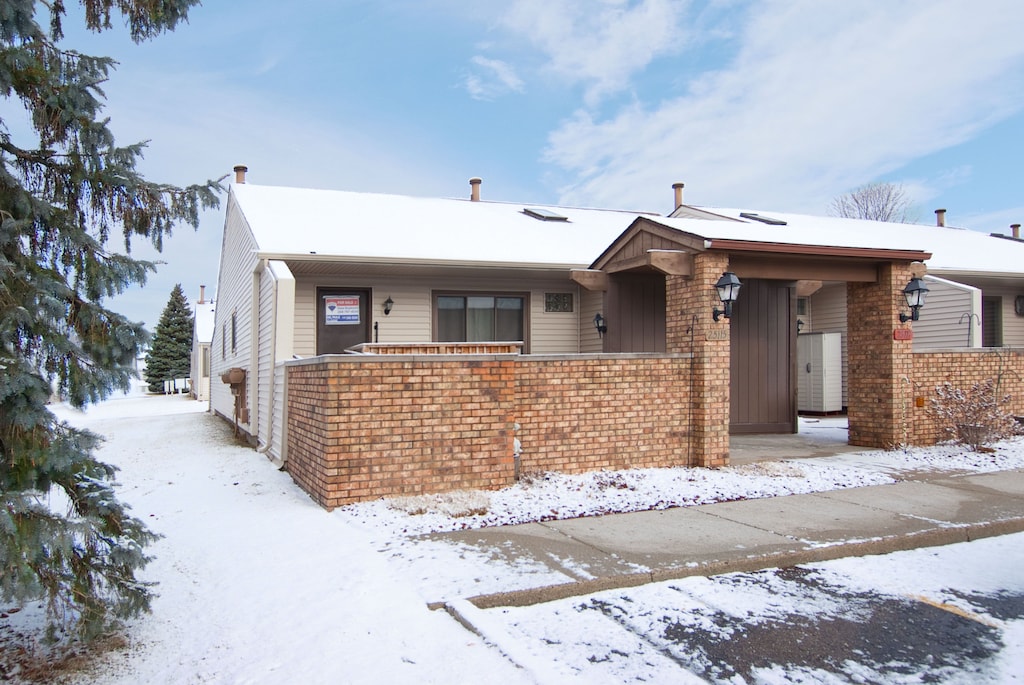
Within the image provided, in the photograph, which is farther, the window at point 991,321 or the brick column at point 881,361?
the window at point 991,321

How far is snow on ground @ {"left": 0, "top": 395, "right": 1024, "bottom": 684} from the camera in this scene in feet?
11.7

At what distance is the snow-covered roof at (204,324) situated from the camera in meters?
31.6

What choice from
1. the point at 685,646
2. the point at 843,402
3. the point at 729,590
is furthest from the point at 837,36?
the point at 685,646

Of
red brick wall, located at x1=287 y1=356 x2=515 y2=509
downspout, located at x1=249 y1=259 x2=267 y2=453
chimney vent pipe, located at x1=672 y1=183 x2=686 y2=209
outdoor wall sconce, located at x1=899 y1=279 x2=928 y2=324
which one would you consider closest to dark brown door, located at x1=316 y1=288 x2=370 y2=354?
downspout, located at x1=249 y1=259 x2=267 y2=453

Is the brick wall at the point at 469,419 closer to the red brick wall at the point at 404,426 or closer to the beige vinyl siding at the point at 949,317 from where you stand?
the red brick wall at the point at 404,426

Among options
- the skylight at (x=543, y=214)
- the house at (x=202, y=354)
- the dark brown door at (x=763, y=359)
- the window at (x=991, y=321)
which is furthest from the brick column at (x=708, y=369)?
the house at (x=202, y=354)

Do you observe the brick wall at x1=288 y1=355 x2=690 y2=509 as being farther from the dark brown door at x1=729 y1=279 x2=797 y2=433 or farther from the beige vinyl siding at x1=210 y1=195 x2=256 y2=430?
the beige vinyl siding at x1=210 y1=195 x2=256 y2=430

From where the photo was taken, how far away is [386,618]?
4098 millimetres

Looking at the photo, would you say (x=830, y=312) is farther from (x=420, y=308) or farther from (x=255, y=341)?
(x=255, y=341)

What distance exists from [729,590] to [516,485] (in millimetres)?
3007

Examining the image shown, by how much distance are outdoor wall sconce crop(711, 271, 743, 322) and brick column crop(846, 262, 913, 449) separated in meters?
2.93

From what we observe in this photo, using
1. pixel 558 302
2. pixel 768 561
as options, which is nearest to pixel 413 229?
pixel 558 302

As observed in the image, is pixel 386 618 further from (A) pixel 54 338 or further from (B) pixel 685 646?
(A) pixel 54 338

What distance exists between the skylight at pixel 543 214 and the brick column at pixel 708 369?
622 centimetres
